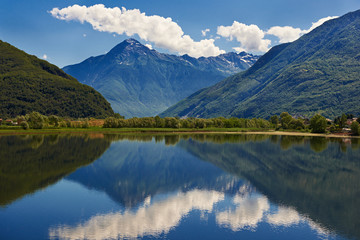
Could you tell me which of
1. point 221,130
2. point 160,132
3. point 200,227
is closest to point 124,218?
point 200,227

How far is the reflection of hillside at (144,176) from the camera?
36625 millimetres

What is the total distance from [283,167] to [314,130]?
135 metres

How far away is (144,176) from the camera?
46156 mm

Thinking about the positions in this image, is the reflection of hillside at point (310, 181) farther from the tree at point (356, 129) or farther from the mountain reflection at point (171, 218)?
the tree at point (356, 129)

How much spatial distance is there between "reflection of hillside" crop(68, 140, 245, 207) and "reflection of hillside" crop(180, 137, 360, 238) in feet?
16.9

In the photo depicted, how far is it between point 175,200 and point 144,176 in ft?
48.1

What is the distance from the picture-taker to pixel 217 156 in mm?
68875

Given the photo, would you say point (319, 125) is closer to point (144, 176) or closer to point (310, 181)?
point (310, 181)

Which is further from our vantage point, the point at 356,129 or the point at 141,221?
the point at 356,129

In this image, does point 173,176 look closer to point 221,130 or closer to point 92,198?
point 92,198

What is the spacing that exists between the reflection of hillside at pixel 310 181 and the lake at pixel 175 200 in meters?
0.14

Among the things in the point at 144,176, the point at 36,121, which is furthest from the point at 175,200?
the point at 36,121

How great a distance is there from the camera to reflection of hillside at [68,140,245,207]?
36625mm

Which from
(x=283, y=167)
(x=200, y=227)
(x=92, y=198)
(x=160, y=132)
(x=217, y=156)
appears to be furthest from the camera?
(x=160, y=132)
